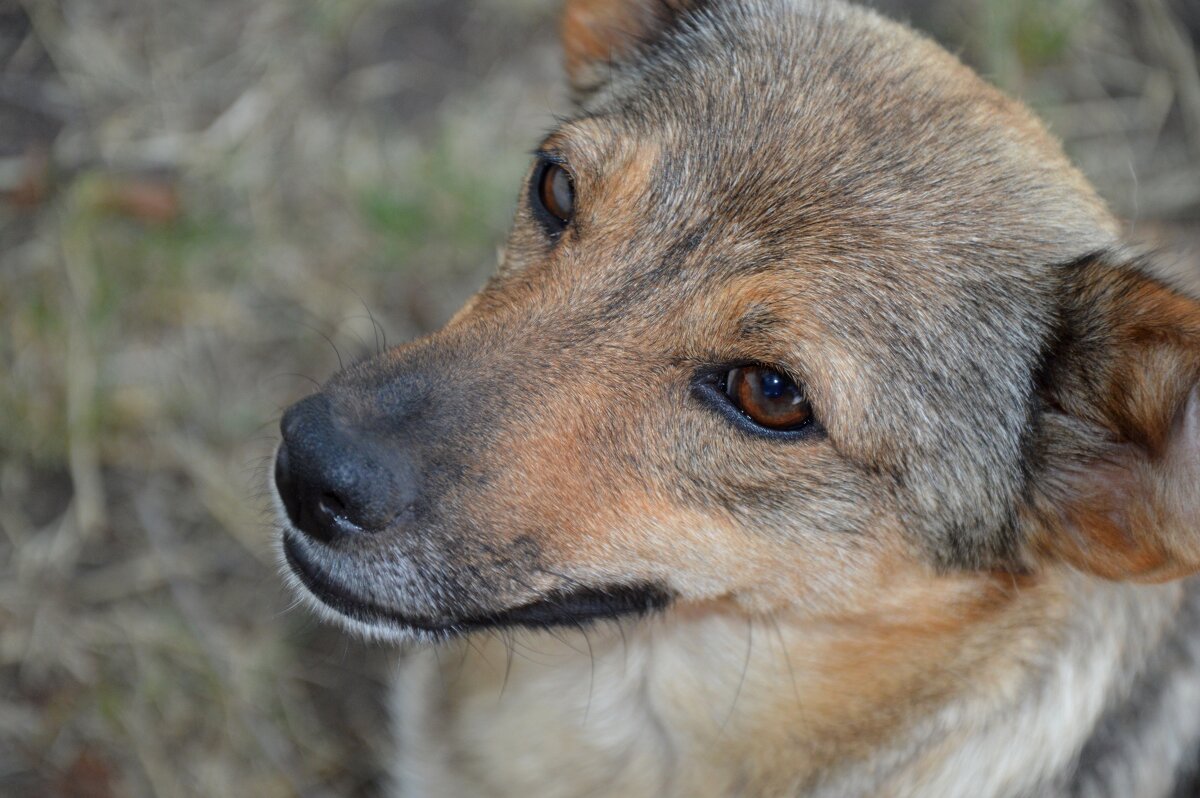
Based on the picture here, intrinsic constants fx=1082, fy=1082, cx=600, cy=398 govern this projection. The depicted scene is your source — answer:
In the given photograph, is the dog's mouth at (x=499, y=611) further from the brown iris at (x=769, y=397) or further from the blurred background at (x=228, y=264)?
the blurred background at (x=228, y=264)

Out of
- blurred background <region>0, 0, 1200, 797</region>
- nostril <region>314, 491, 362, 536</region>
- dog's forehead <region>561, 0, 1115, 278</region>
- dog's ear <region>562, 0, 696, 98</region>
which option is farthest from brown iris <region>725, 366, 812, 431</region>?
blurred background <region>0, 0, 1200, 797</region>

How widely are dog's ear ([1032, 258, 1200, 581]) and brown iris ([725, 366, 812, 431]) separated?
705 mm

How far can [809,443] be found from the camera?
286cm

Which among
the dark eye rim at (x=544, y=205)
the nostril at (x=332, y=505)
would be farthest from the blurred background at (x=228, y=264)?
the nostril at (x=332, y=505)

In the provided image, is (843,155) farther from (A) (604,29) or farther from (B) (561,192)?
(A) (604,29)

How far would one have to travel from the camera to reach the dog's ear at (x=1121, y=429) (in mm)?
2580

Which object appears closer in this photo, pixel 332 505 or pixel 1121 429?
pixel 332 505

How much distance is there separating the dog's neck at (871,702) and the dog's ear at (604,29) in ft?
6.37

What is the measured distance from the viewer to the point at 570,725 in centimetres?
364

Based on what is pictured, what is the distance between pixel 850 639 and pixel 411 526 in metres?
1.33

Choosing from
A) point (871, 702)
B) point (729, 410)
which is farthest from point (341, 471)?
point (871, 702)

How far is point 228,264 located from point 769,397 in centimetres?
356

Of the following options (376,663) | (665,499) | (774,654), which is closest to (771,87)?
(665,499)

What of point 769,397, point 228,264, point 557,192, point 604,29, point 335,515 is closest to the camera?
point 335,515
